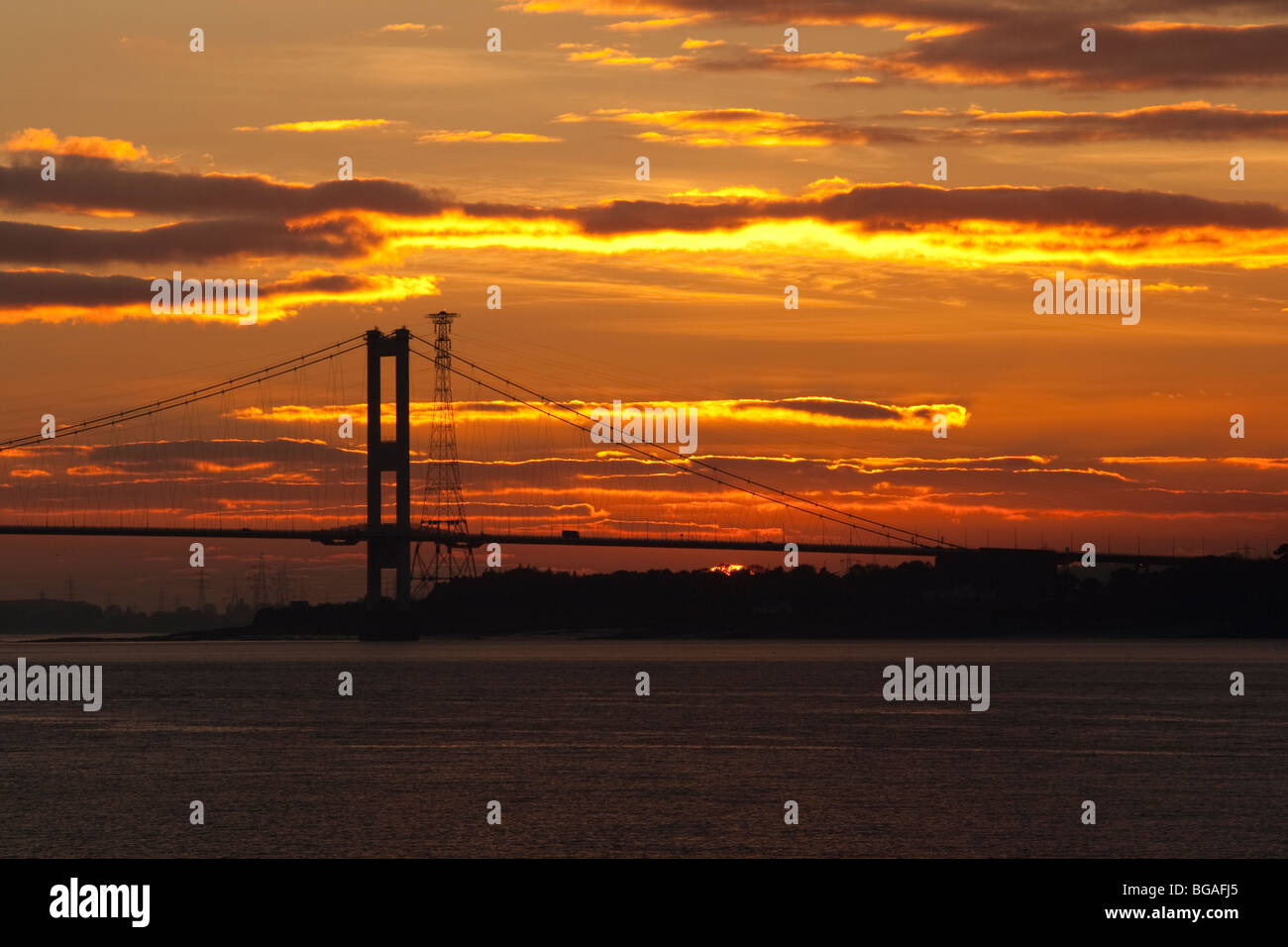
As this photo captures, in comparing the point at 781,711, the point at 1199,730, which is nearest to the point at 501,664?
the point at 781,711

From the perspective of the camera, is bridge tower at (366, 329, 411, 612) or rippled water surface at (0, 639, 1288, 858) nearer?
rippled water surface at (0, 639, 1288, 858)

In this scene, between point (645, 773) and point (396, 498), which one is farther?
point (396, 498)

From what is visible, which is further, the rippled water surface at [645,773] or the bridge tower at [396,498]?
the bridge tower at [396,498]
